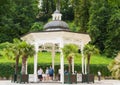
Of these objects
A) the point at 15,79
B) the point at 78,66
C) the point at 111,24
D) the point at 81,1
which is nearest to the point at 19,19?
the point at 81,1

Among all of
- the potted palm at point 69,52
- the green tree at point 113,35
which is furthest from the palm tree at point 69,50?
the green tree at point 113,35

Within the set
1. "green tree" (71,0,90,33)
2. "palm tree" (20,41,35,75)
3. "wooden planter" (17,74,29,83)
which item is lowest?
"wooden planter" (17,74,29,83)

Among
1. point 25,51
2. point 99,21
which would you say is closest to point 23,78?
point 25,51

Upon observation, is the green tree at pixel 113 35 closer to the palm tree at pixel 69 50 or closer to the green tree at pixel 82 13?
the green tree at pixel 82 13

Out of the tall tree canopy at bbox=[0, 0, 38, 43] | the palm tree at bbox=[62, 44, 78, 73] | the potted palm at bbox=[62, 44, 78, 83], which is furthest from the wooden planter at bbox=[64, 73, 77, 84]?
the tall tree canopy at bbox=[0, 0, 38, 43]

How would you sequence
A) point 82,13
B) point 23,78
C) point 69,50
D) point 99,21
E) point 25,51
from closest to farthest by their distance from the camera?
point 69,50 → point 23,78 → point 25,51 → point 99,21 → point 82,13

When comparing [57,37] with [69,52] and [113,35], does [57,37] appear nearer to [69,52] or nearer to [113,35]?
[69,52]

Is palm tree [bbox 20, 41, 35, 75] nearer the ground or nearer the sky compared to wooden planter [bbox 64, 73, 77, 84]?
nearer the sky

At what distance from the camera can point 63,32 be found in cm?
3403

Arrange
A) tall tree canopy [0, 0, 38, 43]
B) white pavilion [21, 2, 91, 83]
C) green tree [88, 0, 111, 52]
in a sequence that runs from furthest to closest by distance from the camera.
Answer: tall tree canopy [0, 0, 38, 43]
green tree [88, 0, 111, 52]
white pavilion [21, 2, 91, 83]

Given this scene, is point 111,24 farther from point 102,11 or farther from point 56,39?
point 56,39

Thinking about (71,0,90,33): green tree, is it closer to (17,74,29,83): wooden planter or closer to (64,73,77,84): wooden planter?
(17,74,29,83): wooden planter

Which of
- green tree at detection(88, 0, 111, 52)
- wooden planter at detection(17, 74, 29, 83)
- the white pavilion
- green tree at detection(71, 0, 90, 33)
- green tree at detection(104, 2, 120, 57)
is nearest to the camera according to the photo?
wooden planter at detection(17, 74, 29, 83)

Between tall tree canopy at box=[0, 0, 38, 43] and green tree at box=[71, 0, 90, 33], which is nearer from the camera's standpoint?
tall tree canopy at box=[0, 0, 38, 43]
